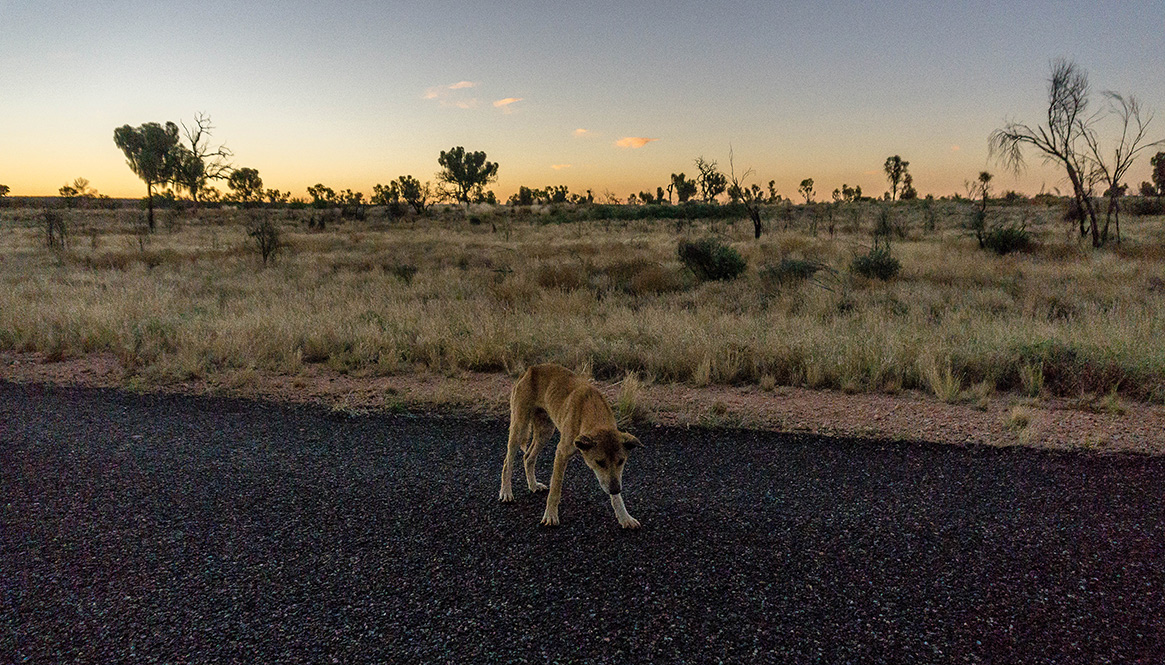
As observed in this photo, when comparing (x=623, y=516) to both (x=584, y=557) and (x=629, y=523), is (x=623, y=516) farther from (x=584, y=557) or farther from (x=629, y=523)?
(x=584, y=557)

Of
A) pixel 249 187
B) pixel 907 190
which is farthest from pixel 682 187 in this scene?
pixel 249 187

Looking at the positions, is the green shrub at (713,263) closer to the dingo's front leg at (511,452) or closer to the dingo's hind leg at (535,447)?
the dingo's hind leg at (535,447)

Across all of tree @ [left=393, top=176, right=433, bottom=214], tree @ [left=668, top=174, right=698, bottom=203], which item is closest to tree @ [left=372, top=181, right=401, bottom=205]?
tree @ [left=393, top=176, right=433, bottom=214]

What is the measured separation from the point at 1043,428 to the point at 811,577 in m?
3.84

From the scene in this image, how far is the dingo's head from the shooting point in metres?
3.46

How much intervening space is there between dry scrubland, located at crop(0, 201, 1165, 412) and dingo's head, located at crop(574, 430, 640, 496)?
168 inches

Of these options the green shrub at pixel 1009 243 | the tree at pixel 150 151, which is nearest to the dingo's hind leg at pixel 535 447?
the green shrub at pixel 1009 243

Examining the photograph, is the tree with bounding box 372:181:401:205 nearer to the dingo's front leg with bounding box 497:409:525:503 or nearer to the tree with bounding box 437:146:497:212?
the tree with bounding box 437:146:497:212

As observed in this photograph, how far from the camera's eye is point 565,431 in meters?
3.95

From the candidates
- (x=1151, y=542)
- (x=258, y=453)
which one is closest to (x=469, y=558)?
(x=258, y=453)

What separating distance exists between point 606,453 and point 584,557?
0.71 m

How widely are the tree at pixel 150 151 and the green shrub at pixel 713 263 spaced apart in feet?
141

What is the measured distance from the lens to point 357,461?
532cm

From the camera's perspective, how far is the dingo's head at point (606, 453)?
3.46m
